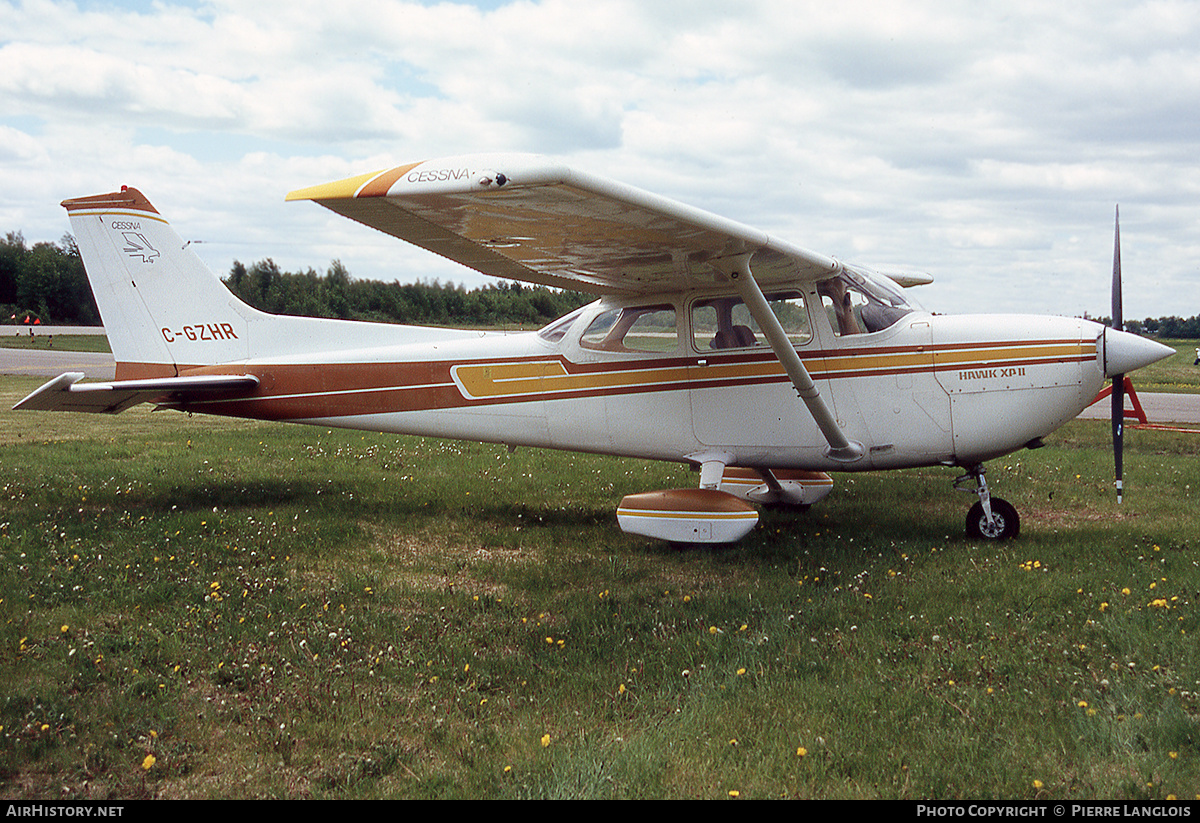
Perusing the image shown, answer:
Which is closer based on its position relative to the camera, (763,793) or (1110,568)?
(763,793)

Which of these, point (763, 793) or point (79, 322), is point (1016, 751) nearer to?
point (763, 793)

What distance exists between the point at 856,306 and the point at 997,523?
2153mm

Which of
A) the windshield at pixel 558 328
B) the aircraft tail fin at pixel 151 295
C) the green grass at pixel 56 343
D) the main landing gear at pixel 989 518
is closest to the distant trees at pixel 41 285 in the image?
the green grass at pixel 56 343

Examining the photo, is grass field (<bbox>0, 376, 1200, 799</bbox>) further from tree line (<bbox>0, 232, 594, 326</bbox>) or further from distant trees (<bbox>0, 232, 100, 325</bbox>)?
distant trees (<bbox>0, 232, 100, 325</bbox>)

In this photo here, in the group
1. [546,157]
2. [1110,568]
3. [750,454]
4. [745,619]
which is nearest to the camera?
[546,157]

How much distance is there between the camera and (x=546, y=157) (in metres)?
4.31

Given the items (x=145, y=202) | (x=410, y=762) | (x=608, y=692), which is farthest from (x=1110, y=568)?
(x=145, y=202)

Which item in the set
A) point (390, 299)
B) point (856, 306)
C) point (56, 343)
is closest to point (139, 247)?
point (856, 306)

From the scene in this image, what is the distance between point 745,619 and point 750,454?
2471 mm

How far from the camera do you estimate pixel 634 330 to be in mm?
7438

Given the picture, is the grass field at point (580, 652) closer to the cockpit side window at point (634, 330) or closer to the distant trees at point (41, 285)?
the cockpit side window at point (634, 330)

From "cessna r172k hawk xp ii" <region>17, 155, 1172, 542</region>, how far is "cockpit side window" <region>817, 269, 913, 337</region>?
0.06 ft

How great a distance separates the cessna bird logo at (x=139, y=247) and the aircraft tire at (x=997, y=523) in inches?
331

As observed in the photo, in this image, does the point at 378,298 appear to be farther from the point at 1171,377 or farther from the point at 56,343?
the point at 1171,377
